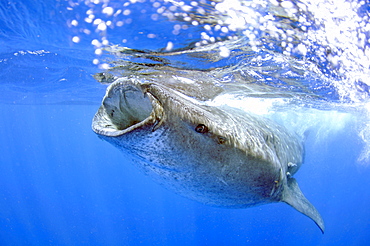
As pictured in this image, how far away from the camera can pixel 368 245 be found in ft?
102

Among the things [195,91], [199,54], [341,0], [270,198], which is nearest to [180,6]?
[199,54]

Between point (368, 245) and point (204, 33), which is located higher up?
point (204, 33)

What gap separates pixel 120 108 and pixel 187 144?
1145mm

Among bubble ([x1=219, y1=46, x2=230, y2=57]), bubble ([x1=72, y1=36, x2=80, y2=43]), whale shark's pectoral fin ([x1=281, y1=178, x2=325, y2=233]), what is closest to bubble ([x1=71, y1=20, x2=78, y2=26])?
bubble ([x1=72, y1=36, x2=80, y2=43])

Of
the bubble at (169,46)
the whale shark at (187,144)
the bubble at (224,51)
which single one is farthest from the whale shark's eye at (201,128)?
the bubble at (224,51)

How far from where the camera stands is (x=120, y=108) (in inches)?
136

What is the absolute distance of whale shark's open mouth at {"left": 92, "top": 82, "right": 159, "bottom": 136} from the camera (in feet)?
9.57

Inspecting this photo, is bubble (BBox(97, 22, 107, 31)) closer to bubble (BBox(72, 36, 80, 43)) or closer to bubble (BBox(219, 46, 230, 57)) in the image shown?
bubble (BBox(72, 36, 80, 43))

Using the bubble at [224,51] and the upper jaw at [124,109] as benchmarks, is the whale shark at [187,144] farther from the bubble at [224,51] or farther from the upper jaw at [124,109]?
the bubble at [224,51]

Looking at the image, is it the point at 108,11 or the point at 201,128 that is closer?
the point at 201,128

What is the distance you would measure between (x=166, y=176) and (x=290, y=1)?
12.7 feet

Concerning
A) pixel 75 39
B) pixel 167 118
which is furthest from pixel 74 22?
pixel 167 118

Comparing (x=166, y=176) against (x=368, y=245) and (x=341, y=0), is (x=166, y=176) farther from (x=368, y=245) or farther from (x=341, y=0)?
(x=368, y=245)

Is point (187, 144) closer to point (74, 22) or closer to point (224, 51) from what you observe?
point (74, 22)
